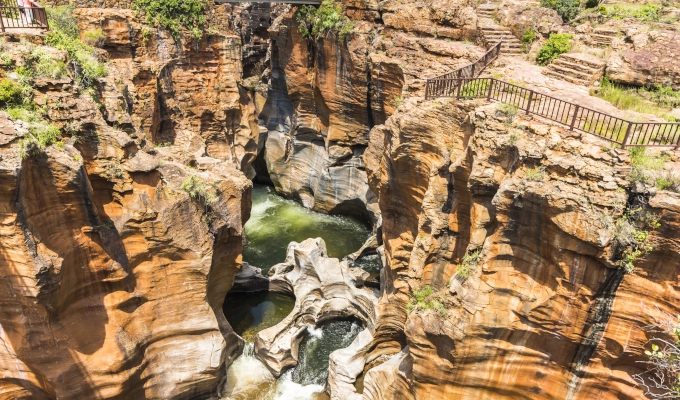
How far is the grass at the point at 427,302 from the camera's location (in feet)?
41.7

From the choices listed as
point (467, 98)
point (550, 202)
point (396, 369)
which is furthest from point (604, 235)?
point (396, 369)

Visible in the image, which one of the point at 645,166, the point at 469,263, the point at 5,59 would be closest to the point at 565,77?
the point at 645,166

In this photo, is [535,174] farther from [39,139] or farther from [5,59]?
[5,59]

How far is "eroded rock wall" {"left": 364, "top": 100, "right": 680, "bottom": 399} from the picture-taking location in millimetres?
9969

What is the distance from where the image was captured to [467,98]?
587 inches

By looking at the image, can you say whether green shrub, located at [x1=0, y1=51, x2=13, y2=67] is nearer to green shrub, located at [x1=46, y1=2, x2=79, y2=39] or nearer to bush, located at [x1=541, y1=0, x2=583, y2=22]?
green shrub, located at [x1=46, y1=2, x2=79, y2=39]

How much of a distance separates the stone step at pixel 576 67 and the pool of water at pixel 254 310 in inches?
594

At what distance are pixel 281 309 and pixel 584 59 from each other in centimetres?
1607

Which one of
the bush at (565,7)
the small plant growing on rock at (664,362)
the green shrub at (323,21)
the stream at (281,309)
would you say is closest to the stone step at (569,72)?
the bush at (565,7)

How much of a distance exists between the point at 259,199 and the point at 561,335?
980 inches

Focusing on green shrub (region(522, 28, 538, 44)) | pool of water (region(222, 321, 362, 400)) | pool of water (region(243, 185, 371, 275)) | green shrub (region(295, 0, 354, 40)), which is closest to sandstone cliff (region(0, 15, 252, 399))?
pool of water (region(222, 321, 362, 400))

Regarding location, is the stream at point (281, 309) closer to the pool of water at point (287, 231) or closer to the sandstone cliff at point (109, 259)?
the pool of water at point (287, 231)

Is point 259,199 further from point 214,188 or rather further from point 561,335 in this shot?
point 561,335

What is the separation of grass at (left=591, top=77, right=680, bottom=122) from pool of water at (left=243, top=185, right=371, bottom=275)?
15535mm
